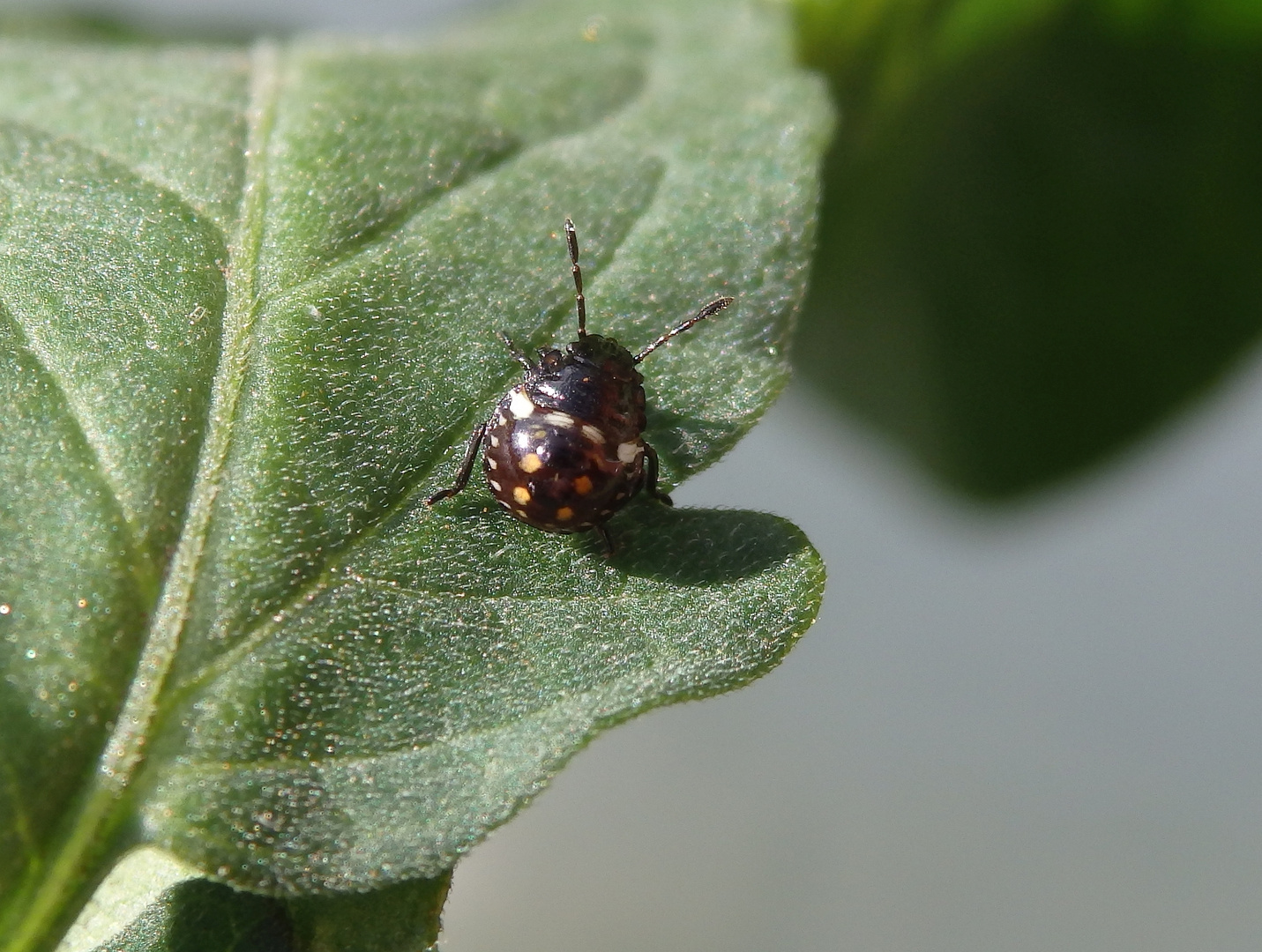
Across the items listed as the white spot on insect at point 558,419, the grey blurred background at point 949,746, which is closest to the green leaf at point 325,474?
the white spot on insect at point 558,419

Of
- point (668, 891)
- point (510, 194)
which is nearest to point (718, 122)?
point (510, 194)

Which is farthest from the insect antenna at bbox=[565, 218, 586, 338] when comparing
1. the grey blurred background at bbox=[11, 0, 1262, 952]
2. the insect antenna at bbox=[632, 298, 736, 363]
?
the grey blurred background at bbox=[11, 0, 1262, 952]

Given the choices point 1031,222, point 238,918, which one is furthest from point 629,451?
point 1031,222

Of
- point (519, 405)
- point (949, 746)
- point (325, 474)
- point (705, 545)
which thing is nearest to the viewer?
point (325, 474)

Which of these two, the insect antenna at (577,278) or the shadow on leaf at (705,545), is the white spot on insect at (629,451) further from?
the insect antenna at (577,278)

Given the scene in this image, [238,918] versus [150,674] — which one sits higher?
[150,674]

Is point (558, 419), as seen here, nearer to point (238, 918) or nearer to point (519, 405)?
point (519, 405)
